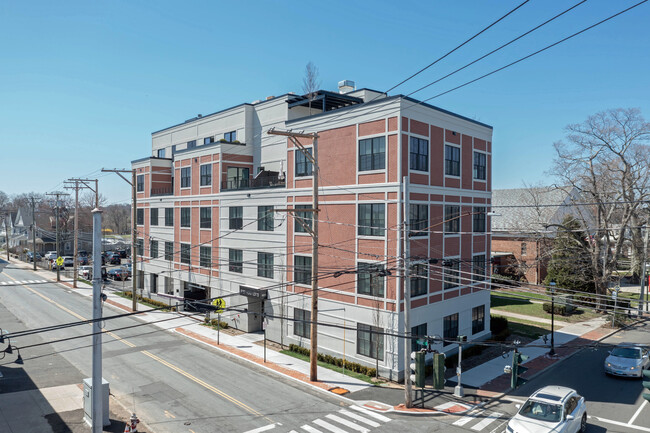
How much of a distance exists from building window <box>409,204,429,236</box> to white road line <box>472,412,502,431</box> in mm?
9741

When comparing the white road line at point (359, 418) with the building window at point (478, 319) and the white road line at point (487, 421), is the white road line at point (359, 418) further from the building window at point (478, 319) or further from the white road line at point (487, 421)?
the building window at point (478, 319)

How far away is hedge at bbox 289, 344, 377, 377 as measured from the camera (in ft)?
79.8

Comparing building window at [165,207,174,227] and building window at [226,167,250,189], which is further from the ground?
building window at [226,167,250,189]

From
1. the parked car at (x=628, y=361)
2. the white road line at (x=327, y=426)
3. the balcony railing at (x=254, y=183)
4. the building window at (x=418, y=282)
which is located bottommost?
the white road line at (x=327, y=426)

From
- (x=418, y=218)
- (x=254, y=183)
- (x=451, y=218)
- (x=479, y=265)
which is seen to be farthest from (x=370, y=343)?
(x=254, y=183)

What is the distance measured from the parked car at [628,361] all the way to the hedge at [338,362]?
1319 centimetres

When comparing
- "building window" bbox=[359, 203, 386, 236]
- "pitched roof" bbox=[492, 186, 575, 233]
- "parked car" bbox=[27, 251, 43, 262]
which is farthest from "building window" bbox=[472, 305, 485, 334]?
"parked car" bbox=[27, 251, 43, 262]

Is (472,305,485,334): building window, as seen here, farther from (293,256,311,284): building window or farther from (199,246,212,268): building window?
(199,246,212,268): building window

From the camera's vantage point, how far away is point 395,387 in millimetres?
22688

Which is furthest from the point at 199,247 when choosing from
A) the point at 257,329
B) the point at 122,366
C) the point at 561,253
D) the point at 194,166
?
the point at 561,253

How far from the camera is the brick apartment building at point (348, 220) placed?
2438cm

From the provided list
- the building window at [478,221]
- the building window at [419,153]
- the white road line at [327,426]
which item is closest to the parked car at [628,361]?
the building window at [478,221]

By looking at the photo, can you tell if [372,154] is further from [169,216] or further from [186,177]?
[169,216]

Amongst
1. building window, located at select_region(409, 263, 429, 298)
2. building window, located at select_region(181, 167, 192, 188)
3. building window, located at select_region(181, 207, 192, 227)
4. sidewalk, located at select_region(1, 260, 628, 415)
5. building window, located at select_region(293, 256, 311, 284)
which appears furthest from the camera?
building window, located at select_region(181, 207, 192, 227)
